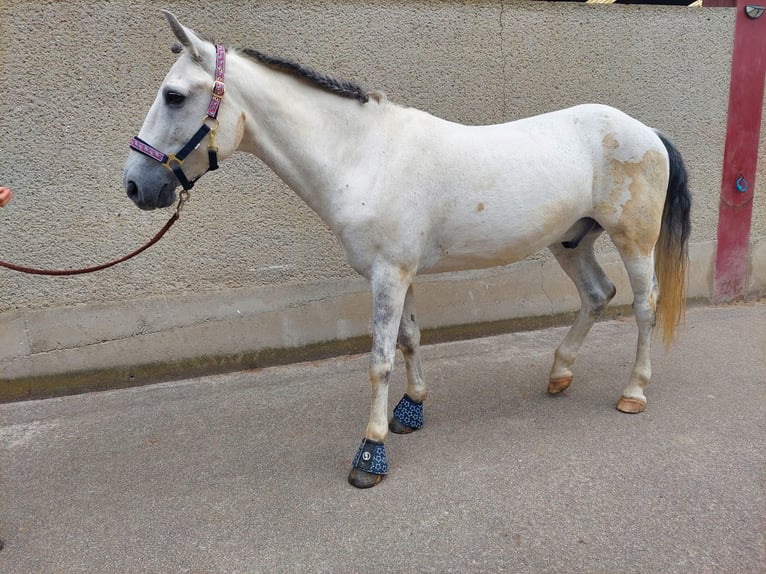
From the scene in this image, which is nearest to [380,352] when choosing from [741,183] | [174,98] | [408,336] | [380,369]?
[380,369]

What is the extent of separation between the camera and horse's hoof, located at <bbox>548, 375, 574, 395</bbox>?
9.23ft

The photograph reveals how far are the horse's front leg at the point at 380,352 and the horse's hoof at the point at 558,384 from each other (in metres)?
1.19

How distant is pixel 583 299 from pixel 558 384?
0.51 m

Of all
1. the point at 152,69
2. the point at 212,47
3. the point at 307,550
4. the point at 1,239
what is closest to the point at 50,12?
the point at 152,69

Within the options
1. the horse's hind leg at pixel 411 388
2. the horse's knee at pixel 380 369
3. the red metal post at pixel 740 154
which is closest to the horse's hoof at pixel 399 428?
the horse's hind leg at pixel 411 388

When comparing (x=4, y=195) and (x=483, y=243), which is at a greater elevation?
(x=4, y=195)

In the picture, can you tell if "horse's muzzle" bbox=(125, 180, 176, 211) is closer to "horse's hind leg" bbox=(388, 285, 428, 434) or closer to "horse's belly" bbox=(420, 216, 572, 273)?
"horse's belly" bbox=(420, 216, 572, 273)

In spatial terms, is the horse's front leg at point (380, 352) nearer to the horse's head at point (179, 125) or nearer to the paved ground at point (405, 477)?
the paved ground at point (405, 477)

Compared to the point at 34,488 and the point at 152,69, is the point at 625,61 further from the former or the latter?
the point at 34,488

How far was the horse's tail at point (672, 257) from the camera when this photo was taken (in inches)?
106

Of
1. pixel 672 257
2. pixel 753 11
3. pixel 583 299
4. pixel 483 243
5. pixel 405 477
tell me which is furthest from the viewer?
pixel 753 11

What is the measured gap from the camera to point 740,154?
4.21 metres

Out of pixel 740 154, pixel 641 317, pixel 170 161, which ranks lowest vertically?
pixel 641 317

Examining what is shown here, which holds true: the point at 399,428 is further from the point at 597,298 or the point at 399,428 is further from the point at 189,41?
the point at 189,41
